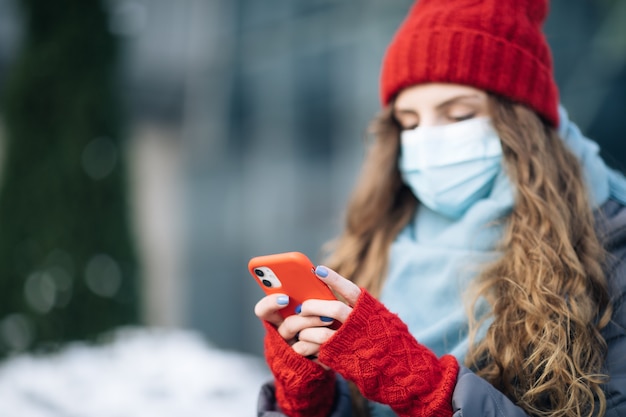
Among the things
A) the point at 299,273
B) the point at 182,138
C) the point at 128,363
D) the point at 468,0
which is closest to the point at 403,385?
the point at 299,273

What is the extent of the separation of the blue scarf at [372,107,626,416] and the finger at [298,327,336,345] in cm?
40

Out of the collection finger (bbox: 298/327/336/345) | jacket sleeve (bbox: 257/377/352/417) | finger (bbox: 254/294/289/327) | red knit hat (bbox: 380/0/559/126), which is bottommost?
jacket sleeve (bbox: 257/377/352/417)

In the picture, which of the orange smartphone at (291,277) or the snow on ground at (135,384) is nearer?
the orange smartphone at (291,277)

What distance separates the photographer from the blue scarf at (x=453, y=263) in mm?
1695

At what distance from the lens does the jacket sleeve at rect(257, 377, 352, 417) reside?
5.56 feet

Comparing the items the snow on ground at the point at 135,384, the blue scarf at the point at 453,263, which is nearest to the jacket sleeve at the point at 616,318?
the blue scarf at the point at 453,263

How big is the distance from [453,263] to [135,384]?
5.04 feet

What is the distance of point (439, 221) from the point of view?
1932 millimetres

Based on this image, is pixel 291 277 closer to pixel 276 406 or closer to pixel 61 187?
pixel 276 406

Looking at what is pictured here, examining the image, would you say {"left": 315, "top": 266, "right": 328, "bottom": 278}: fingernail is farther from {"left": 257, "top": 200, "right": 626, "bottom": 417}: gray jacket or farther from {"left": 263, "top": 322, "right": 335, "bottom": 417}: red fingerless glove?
{"left": 257, "top": 200, "right": 626, "bottom": 417}: gray jacket

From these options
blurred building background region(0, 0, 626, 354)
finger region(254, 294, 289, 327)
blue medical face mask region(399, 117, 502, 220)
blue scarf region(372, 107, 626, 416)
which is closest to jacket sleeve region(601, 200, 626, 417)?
blue scarf region(372, 107, 626, 416)

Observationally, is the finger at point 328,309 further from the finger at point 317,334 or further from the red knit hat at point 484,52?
the red knit hat at point 484,52

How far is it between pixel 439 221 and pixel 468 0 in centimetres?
68

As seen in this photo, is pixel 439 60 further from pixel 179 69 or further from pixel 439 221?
pixel 179 69
